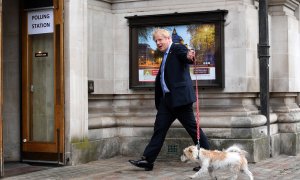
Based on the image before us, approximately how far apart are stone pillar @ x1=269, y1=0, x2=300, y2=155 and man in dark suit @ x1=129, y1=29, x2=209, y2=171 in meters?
3.08

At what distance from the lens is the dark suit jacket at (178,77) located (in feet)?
26.9

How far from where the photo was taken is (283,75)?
10.9m

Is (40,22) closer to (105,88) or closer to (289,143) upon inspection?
(105,88)

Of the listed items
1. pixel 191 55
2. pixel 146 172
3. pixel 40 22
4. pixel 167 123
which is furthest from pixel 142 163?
pixel 40 22

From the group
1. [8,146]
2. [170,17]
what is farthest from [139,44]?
[8,146]

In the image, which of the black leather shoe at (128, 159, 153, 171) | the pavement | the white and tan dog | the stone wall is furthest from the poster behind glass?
the white and tan dog

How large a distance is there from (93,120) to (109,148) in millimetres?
618

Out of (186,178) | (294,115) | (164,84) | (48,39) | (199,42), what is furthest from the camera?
(294,115)

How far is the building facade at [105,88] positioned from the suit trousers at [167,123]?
50.8 inches

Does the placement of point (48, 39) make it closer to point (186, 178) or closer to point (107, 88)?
point (107, 88)

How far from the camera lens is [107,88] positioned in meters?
10.3

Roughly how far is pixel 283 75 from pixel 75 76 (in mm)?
4135

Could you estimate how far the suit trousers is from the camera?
27.2ft

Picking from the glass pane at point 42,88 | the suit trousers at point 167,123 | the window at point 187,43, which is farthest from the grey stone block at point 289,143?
the glass pane at point 42,88
